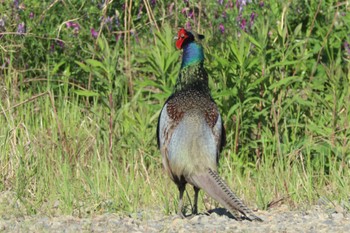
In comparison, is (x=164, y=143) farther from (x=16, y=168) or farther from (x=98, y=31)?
(x=98, y=31)

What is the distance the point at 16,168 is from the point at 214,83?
2122 mm

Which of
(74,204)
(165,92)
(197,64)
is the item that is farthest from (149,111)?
(74,204)

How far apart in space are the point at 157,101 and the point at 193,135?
99.9 inches

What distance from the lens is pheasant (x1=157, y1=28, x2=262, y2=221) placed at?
290 inches

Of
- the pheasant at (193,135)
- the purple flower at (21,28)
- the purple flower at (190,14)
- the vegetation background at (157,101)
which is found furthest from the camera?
the purple flower at (190,14)

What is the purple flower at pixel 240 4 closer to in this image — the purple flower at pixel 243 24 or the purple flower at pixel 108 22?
the purple flower at pixel 243 24

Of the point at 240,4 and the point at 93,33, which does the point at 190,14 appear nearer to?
the point at 240,4

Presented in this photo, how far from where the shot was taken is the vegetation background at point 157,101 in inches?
316

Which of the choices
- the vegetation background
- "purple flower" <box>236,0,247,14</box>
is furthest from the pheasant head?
"purple flower" <box>236,0,247,14</box>

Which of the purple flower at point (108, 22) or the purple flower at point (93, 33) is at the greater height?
the purple flower at point (108, 22)

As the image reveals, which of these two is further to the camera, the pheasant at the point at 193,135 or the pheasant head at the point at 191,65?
the pheasant head at the point at 191,65

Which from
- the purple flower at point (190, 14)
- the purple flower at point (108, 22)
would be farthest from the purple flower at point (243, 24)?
the purple flower at point (108, 22)

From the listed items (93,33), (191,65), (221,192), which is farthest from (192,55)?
(93,33)

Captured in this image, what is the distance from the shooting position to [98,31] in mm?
10469
